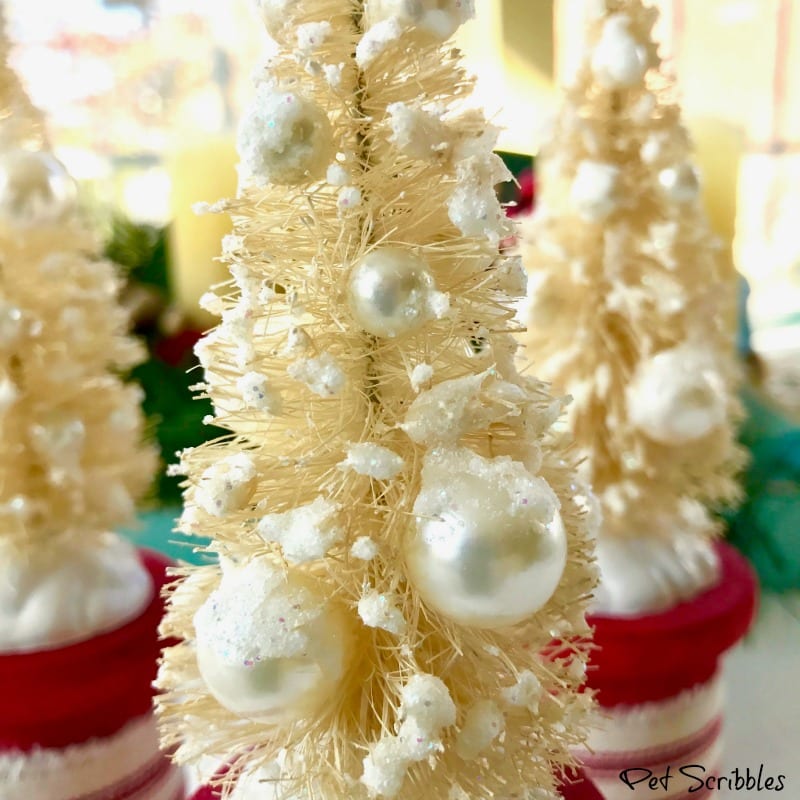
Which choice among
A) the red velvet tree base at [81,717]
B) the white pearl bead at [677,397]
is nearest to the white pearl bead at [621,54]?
the white pearl bead at [677,397]

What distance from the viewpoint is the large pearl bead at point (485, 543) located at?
0.39 m

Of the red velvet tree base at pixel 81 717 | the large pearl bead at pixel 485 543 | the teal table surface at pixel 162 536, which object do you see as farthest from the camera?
the teal table surface at pixel 162 536

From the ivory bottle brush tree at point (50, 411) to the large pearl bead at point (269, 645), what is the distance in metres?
0.38

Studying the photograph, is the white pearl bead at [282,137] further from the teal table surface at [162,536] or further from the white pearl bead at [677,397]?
the teal table surface at [162,536]

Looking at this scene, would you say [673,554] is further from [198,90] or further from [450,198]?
[198,90]

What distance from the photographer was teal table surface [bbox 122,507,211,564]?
130cm

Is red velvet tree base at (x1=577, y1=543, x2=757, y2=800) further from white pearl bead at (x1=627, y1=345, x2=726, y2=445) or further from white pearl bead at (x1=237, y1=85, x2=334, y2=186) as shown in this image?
white pearl bead at (x1=237, y1=85, x2=334, y2=186)

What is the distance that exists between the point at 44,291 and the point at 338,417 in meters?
0.45

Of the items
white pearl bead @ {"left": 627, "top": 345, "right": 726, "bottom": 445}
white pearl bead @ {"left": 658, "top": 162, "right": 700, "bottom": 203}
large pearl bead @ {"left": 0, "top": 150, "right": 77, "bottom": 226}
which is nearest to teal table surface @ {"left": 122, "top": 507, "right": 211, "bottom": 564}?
large pearl bead @ {"left": 0, "top": 150, "right": 77, "bottom": 226}

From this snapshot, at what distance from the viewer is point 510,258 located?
453mm

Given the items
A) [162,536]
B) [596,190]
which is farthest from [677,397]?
[162,536]

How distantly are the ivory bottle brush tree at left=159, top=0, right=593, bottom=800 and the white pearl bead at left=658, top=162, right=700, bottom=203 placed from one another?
0.34m

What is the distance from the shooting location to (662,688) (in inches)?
30.3

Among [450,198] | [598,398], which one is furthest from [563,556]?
[598,398]
